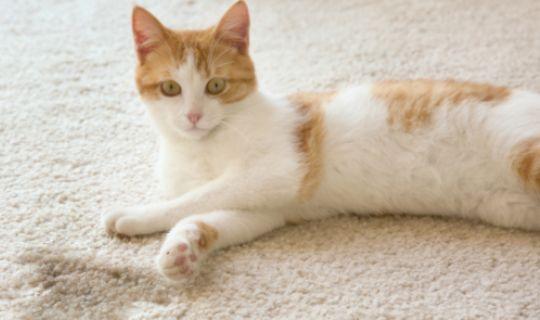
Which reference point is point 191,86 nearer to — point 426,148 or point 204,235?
point 204,235

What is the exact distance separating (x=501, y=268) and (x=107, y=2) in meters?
2.46

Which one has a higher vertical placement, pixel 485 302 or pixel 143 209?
pixel 143 209

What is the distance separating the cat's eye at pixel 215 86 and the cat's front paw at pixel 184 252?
35 cm

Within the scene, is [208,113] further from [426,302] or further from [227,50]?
[426,302]

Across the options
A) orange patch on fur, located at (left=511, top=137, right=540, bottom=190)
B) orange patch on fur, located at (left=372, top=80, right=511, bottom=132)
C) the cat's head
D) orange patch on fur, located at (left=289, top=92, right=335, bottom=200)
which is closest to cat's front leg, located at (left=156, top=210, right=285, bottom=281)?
orange patch on fur, located at (left=289, top=92, right=335, bottom=200)

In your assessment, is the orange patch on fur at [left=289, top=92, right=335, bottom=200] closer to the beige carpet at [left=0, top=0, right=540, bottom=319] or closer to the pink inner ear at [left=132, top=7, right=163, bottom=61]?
the beige carpet at [left=0, top=0, right=540, bottom=319]

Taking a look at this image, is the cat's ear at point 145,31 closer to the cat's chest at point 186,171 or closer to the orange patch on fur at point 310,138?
the cat's chest at point 186,171

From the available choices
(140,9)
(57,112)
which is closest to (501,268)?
(140,9)

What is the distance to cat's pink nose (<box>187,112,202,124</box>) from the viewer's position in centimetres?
148

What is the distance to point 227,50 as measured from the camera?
1.59m

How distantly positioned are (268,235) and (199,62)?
462 mm

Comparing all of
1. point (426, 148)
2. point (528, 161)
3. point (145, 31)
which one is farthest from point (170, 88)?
point (528, 161)

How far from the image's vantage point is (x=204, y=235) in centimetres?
141

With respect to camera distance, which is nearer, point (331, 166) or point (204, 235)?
point (204, 235)
